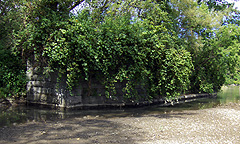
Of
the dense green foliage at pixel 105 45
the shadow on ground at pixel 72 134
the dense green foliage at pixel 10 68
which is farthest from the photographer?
the dense green foliage at pixel 10 68

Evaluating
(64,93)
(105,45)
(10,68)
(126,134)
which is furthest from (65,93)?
(126,134)

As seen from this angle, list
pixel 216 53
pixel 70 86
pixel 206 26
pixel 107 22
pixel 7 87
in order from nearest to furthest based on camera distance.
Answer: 1. pixel 70 86
2. pixel 107 22
3. pixel 7 87
4. pixel 206 26
5. pixel 216 53

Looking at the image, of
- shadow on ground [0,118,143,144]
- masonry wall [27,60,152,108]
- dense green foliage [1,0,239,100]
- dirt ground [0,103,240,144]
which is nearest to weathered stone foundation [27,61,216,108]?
masonry wall [27,60,152,108]

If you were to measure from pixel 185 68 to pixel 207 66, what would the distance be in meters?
9.20

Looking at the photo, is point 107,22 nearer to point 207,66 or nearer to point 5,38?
point 5,38

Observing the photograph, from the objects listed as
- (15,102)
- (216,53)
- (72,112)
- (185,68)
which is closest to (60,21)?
(72,112)

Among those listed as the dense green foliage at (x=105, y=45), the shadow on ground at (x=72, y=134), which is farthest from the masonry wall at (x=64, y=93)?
the shadow on ground at (x=72, y=134)

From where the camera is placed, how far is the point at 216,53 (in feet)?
65.4

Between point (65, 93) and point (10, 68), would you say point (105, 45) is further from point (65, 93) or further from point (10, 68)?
point (10, 68)

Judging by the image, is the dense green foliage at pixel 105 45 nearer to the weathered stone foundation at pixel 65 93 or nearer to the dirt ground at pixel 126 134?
the weathered stone foundation at pixel 65 93

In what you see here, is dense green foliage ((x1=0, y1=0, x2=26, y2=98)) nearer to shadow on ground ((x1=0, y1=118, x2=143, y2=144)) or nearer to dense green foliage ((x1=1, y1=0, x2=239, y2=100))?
dense green foliage ((x1=1, y1=0, x2=239, y2=100))

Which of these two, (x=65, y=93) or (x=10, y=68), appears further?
(x=10, y=68)

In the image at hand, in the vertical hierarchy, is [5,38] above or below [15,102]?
above

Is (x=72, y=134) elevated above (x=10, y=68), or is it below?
below
